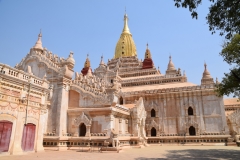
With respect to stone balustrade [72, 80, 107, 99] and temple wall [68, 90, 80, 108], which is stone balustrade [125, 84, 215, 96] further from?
temple wall [68, 90, 80, 108]

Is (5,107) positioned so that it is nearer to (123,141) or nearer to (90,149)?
(90,149)

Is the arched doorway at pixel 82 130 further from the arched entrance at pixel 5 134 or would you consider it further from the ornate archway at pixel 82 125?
the arched entrance at pixel 5 134

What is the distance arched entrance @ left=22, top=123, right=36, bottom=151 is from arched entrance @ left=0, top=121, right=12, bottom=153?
1.54 metres

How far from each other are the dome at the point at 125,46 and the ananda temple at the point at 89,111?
18.0 meters

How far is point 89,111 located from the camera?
22.5m

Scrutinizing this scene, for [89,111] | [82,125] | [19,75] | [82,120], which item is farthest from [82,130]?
[19,75]

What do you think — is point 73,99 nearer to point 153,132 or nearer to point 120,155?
point 120,155

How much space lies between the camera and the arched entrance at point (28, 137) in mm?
17577

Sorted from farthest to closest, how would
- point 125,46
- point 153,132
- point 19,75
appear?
point 125,46
point 153,132
point 19,75

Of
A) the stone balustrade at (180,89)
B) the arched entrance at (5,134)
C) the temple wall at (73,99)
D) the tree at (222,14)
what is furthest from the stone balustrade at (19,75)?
the stone balustrade at (180,89)

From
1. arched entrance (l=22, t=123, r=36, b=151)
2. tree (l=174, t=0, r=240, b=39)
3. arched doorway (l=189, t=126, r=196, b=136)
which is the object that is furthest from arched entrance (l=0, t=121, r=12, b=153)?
arched doorway (l=189, t=126, r=196, b=136)

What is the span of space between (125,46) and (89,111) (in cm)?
3997

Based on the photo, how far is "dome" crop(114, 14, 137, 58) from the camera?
58781 millimetres

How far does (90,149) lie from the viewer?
790 inches
